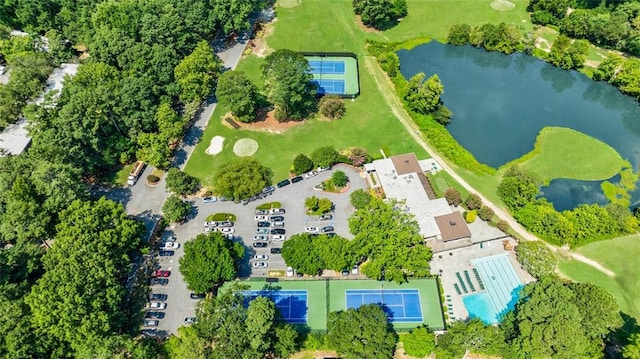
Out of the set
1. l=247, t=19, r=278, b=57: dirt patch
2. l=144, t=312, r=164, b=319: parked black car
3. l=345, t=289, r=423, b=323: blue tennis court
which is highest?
l=247, t=19, r=278, b=57: dirt patch

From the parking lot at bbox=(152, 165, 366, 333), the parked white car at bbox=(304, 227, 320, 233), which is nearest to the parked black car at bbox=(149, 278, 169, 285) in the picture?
the parking lot at bbox=(152, 165, 366, 333)

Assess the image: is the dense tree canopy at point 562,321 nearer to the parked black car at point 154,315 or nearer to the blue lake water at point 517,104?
the blue lake water at point 517,104

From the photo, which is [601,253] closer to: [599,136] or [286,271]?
[599,136]

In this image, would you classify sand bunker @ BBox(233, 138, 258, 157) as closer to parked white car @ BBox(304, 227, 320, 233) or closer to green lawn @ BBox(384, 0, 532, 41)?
parked white car @ BBox(304, 227, 320, 233)

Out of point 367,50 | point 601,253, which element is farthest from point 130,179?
point 601,253

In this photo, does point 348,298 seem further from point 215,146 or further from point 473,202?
point 215,146
